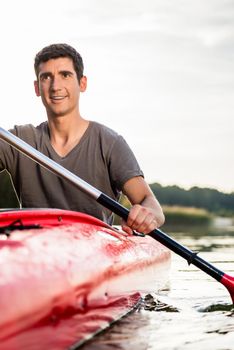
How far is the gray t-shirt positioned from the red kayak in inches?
24.7

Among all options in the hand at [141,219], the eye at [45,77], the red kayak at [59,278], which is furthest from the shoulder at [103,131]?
the red kayak at [59,278]

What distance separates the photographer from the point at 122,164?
4004 mm

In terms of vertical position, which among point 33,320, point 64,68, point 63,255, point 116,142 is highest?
point 64,68

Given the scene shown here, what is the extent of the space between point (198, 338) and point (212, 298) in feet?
4.95

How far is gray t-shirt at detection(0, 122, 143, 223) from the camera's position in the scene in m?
4.02

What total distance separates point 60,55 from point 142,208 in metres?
1.18

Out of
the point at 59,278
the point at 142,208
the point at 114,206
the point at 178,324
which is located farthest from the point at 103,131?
the point at 59,278

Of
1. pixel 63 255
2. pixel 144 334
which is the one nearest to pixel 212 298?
pixel 144 334

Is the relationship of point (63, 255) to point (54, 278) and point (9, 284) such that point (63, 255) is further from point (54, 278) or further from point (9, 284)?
point (9, 284)

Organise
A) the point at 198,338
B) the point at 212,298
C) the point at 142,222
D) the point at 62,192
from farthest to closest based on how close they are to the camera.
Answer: the point at 212,298 < the point at 62,192 < the point at 142,222 < the point at 198,338

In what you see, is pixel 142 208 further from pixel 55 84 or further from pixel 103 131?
pixel 55 84

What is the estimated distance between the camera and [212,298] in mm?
4410

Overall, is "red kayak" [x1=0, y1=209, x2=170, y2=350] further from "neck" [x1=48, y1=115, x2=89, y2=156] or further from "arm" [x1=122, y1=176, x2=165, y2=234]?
"neck" [x1=48, y1=115, x2=89, y2=156]

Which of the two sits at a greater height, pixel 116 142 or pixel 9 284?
pixel 116 142
